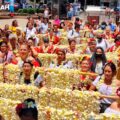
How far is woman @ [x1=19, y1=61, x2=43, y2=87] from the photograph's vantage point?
9914 mm

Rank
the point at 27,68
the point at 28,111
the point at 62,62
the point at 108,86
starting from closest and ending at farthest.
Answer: the point at 28,111 < the point at 108,86 < the point at 27,68 < the point at 62,62

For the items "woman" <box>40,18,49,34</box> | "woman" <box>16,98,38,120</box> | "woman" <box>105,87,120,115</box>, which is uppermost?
"woman" <box>16,98,38,120</box>

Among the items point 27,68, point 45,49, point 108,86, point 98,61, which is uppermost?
point 27,68

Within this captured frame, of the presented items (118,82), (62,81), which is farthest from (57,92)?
(62,81)

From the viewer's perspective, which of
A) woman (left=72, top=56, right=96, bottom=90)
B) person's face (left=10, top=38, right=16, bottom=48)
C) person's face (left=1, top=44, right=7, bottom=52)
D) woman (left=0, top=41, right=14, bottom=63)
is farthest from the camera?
person's face (left=10, top=38, right=16, bottom=48)

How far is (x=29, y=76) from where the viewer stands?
32.7 feet

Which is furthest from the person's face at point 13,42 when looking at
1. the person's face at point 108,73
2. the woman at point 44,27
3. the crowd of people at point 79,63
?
the woman at point 44,27

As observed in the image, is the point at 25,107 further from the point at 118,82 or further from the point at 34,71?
the point at 34,71

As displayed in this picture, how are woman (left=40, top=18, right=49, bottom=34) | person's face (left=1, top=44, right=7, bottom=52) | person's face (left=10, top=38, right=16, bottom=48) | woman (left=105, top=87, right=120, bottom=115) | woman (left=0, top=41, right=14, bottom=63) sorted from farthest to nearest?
woman (left=40, top=18, right=49, bottom=34), person's face (left=10, top=38, right=16, bottom=48), person's face (left=1, top=44, right=7, bottom=52), woman (left=0, top=41, right=14, bottom=63), woman (left=105, top=87, right=120, bottom=115)

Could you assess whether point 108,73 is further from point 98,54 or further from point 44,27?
point 44,27

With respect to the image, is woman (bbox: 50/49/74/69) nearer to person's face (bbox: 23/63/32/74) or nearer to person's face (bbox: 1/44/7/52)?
person's face (bbox: 1/44/7/52)

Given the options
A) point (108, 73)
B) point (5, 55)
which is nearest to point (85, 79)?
point (108, 73)

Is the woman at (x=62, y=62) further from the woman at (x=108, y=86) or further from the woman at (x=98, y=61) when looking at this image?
the woman at (x=108, y=86)

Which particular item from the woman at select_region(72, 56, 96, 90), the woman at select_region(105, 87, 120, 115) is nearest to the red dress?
the woman at select_region(72, 56, 96, 90)
